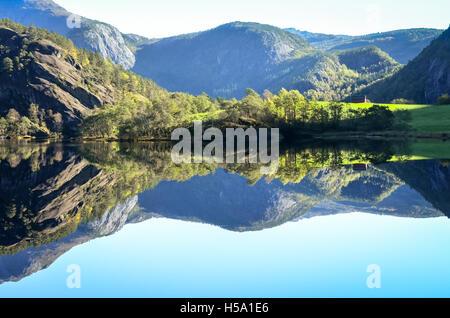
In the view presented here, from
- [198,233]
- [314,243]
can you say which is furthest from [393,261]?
[198,233]

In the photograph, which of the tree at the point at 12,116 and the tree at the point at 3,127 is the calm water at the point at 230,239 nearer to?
the tree at the point at 3,127

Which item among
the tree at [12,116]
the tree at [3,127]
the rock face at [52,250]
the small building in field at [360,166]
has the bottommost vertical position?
the rock face at [52,250]

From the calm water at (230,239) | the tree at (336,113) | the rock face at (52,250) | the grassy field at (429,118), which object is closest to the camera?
the calm water at (230,239)

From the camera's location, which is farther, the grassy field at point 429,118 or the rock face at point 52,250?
the grassy field at point 429,118

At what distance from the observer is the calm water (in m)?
9.05

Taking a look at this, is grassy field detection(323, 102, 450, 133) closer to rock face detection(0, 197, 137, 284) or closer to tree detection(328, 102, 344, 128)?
tree detection(328, 102, 344, 128)

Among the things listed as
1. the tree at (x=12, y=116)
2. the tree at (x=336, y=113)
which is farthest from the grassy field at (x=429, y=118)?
the tree at (x=12, y=116)

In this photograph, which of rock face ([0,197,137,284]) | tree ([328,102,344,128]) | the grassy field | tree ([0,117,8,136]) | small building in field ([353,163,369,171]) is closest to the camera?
rock face ([0,197,137,284])

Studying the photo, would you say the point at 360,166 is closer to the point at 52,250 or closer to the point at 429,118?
the point at 52,250

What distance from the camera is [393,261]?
10141 millimetres

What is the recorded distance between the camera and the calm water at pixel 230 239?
905 centimetres

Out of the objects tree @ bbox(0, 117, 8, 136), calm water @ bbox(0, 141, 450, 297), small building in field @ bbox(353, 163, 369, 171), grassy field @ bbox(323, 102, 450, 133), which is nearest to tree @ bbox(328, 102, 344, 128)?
grassy field @ bbox(323, 102, 450, 133)

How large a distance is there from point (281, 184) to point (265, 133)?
83121mm
